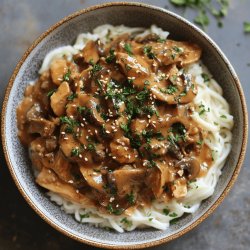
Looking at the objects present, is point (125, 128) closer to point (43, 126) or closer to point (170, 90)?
point (170, 90)

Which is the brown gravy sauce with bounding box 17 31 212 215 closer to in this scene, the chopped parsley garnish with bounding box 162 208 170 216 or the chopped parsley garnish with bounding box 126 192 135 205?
the chopped parsley garnish with bounding box 126 192 135 205

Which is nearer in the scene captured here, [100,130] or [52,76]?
[100,130]

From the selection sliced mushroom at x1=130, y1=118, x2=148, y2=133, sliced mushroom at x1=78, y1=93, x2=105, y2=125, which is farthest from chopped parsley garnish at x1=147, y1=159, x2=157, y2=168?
sliced mushroom at x1=78, y1=93, x2=105, y2=125

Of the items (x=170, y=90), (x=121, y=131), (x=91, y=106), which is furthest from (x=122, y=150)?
(x=170, y=90)

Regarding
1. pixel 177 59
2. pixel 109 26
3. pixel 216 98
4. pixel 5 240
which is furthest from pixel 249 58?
pixel 5 240

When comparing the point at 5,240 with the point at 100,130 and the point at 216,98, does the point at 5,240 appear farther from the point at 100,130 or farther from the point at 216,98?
the point at 216,98

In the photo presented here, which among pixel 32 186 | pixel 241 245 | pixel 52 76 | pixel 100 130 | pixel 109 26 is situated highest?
pixel 109 26

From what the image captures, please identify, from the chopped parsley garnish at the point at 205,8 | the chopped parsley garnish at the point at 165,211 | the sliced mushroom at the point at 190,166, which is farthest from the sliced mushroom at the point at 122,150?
the chopped parsley garnish at the point at 205,8
